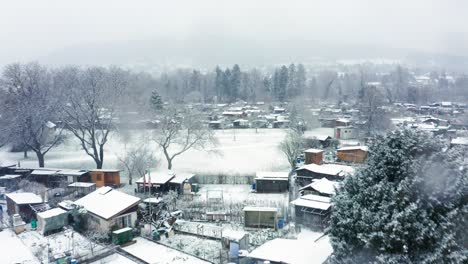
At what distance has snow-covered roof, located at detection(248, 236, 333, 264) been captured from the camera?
38.4 feet

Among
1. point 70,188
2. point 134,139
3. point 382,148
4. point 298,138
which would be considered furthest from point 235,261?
point 134,139

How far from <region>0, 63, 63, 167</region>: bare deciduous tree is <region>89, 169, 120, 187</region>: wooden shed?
6.75 m

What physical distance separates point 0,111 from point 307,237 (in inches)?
1050

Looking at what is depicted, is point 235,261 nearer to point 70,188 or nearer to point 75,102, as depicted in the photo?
point 70,188

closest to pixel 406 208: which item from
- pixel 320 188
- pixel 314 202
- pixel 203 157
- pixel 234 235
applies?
pixel 234 235

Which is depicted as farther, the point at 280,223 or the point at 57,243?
the point at 280,223

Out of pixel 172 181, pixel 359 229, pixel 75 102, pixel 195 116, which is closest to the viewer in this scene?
pixel 359 229

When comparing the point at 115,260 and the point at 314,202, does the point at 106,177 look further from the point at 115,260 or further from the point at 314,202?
the point at 314,202

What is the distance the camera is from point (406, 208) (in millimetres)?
9062

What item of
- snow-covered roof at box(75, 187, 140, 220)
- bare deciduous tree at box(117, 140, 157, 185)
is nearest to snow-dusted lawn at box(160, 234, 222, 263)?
snow-covered roof at box(75, 187, 140, 220)

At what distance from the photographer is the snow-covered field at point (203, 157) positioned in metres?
28.1

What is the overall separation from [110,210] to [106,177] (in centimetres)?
802

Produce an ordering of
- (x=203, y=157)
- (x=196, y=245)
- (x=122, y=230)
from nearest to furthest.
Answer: (x=196, y=245), (x=122, y=230), (x=203, y=157)

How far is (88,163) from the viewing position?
2953cm
